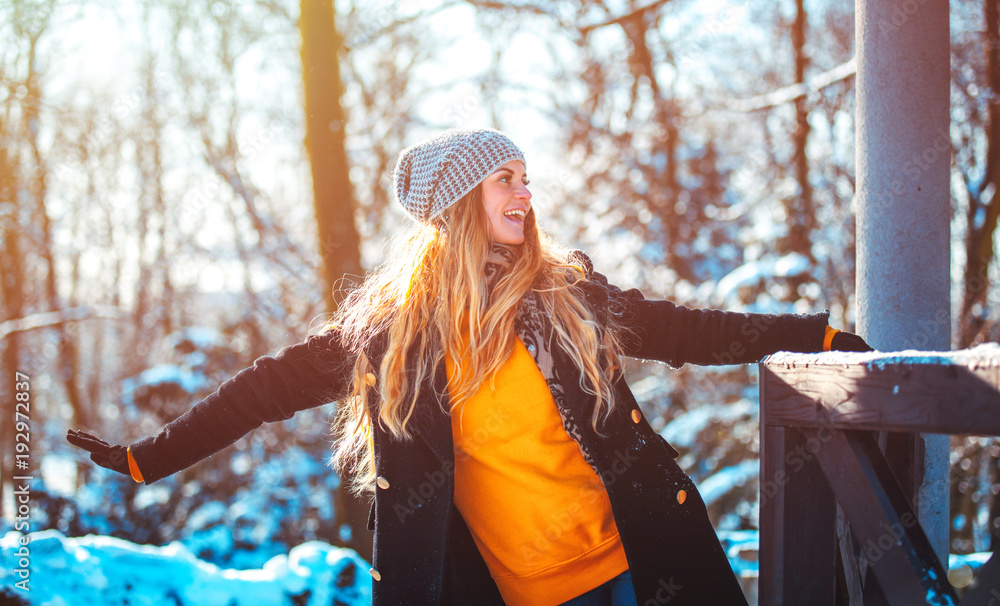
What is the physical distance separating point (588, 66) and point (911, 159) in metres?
7.71

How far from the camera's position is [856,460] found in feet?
5.50

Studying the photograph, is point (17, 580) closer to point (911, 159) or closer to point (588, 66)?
point (911, 159)

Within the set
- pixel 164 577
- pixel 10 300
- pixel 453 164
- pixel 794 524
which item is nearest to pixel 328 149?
pixel 453 164

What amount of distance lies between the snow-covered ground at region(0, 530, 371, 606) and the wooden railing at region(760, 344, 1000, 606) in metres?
2.22

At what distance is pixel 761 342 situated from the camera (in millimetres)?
2127

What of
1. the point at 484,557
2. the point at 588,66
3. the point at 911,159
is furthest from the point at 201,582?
the point at 588,66

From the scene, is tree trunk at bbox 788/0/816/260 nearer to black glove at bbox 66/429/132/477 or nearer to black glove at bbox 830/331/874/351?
black glove at bbox 830/331/874/351

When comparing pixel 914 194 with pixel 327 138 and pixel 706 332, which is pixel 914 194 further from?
pixel 327 138

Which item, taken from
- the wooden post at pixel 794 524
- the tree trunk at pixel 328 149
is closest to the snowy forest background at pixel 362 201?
the tree trunk at pixel 328 149

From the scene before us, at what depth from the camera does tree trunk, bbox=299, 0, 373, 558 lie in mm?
4902

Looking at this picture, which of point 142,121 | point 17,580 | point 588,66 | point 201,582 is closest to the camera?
point 17,580

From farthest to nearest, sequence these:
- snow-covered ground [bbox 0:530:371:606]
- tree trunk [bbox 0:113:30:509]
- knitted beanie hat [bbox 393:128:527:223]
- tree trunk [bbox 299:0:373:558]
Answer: tree trunk [bbox 0:113:30:509] < tree trunk [bbox 299:0:373:558] < snow-covered ground [bbox 0:530:371:606] < knitted beanie hat [bbox 393:128:527:223]

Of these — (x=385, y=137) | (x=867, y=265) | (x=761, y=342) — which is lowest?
(x=761, y=342)

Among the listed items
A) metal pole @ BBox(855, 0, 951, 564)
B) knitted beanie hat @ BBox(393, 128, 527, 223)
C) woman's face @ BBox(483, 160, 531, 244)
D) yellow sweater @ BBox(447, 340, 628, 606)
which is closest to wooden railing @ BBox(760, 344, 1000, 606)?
yellow sweater @ BBox(447, 340, 628, 606)
